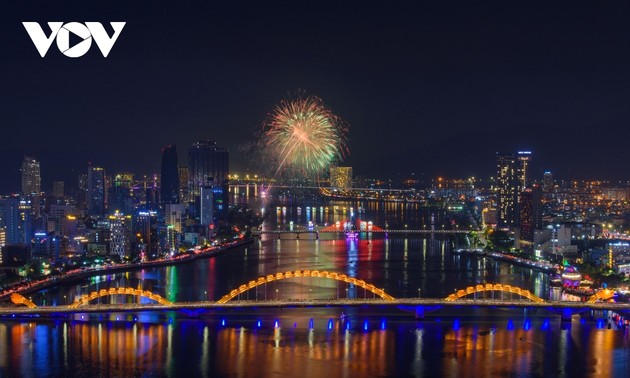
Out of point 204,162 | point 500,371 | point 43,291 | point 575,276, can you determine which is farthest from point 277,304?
point 204,162

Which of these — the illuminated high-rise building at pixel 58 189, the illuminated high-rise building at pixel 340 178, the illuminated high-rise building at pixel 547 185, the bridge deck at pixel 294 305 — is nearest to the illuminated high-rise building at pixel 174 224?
the illuminated high-rise building at pixel 58 189

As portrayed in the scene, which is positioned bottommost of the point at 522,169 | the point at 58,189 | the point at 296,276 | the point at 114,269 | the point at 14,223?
the point at 114,269

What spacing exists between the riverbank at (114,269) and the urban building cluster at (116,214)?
0.54 m

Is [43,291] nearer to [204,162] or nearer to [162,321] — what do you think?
[162,321]

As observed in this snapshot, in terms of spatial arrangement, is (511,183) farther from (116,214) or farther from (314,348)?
(314,348)

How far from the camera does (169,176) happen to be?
27375mm

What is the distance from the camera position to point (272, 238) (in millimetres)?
19047

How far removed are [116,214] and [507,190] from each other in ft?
38.1

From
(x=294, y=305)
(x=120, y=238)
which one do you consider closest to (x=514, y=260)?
(x=120, y=238)

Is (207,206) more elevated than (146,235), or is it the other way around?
(207,206)

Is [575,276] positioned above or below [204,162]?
below

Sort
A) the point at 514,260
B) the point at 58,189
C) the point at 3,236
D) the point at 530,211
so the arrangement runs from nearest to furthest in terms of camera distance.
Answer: the point at 514,260 → the point at 3,236 → the point at 530,211 → the point at 58,189

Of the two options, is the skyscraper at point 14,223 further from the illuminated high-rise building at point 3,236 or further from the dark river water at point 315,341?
the dark river water at point 315,341

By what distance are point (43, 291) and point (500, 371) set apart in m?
7.10
